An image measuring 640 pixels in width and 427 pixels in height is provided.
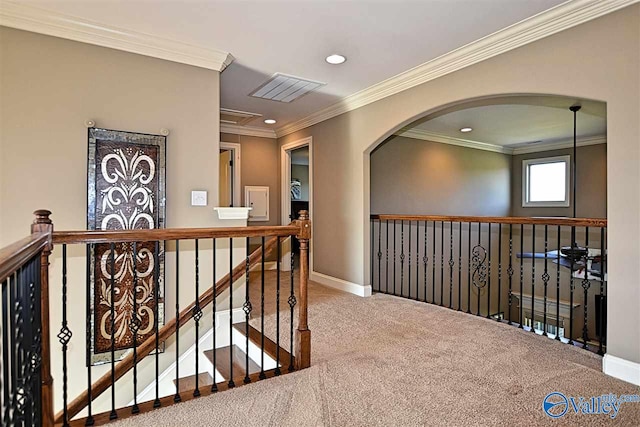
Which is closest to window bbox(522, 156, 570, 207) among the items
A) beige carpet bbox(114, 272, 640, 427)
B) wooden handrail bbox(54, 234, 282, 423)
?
beige carpet bbox(114, 272, 640, 427)

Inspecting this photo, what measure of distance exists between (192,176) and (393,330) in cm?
219

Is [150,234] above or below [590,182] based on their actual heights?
below

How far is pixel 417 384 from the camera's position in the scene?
2148mm

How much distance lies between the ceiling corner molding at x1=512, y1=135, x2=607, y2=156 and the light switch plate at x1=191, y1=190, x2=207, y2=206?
6.78m

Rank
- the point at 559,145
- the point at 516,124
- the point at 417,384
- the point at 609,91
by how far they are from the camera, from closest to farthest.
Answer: the point at 417,384 < the point at 609,91 < the point at 516,124 < the point at 559,145

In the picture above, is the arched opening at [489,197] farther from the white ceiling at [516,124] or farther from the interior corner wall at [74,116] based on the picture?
the interior corner wall at [74,116]

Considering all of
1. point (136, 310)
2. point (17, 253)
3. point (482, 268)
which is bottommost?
point (482, 268)

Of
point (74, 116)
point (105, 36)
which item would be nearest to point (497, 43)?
point (105, 36)

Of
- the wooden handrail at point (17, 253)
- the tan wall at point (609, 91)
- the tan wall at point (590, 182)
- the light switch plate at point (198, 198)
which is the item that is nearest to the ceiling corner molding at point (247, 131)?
the tan wall at point (609, 91)

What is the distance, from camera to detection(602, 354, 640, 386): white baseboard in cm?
216

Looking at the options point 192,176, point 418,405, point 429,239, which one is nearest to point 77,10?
point 192,176

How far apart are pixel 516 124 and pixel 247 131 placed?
423 cm

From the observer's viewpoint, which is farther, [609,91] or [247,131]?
[247,131]

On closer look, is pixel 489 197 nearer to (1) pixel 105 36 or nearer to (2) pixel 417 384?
(2) pixel 417 384
